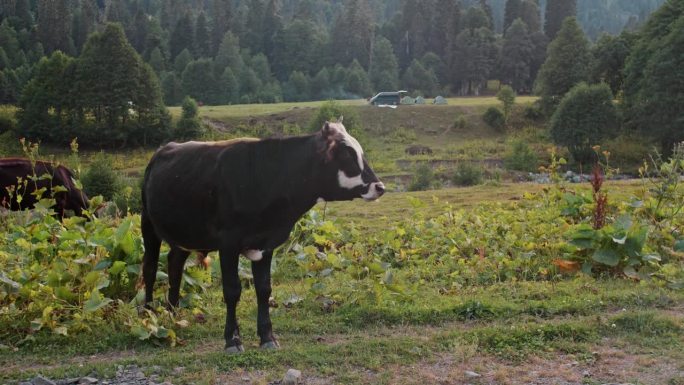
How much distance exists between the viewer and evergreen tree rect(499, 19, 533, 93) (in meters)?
96.9

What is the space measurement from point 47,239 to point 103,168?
20.4m

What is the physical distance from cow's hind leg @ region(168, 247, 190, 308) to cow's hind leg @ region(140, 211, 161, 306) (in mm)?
189

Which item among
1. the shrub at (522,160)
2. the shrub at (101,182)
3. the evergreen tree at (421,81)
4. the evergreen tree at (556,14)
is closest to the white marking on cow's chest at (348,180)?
the shrub at (101,182)

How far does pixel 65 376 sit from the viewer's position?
272 inches

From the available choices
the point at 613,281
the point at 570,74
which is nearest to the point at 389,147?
the point at 570,74

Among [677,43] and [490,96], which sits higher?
[677,43]

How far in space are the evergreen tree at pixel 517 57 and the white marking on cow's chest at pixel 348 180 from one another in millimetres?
93464

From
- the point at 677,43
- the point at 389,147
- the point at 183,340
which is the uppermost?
the point at 677,43

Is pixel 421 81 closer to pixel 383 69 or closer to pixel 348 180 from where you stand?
pixel 383 69

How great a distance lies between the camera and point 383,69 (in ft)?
365

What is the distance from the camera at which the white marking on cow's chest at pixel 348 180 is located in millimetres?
7312

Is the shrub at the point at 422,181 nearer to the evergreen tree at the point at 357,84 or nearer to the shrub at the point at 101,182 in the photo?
the shrub at the point at 101,182

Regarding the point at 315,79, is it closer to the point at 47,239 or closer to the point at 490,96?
the point at 490,96

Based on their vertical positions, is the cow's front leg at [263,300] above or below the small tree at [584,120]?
above
